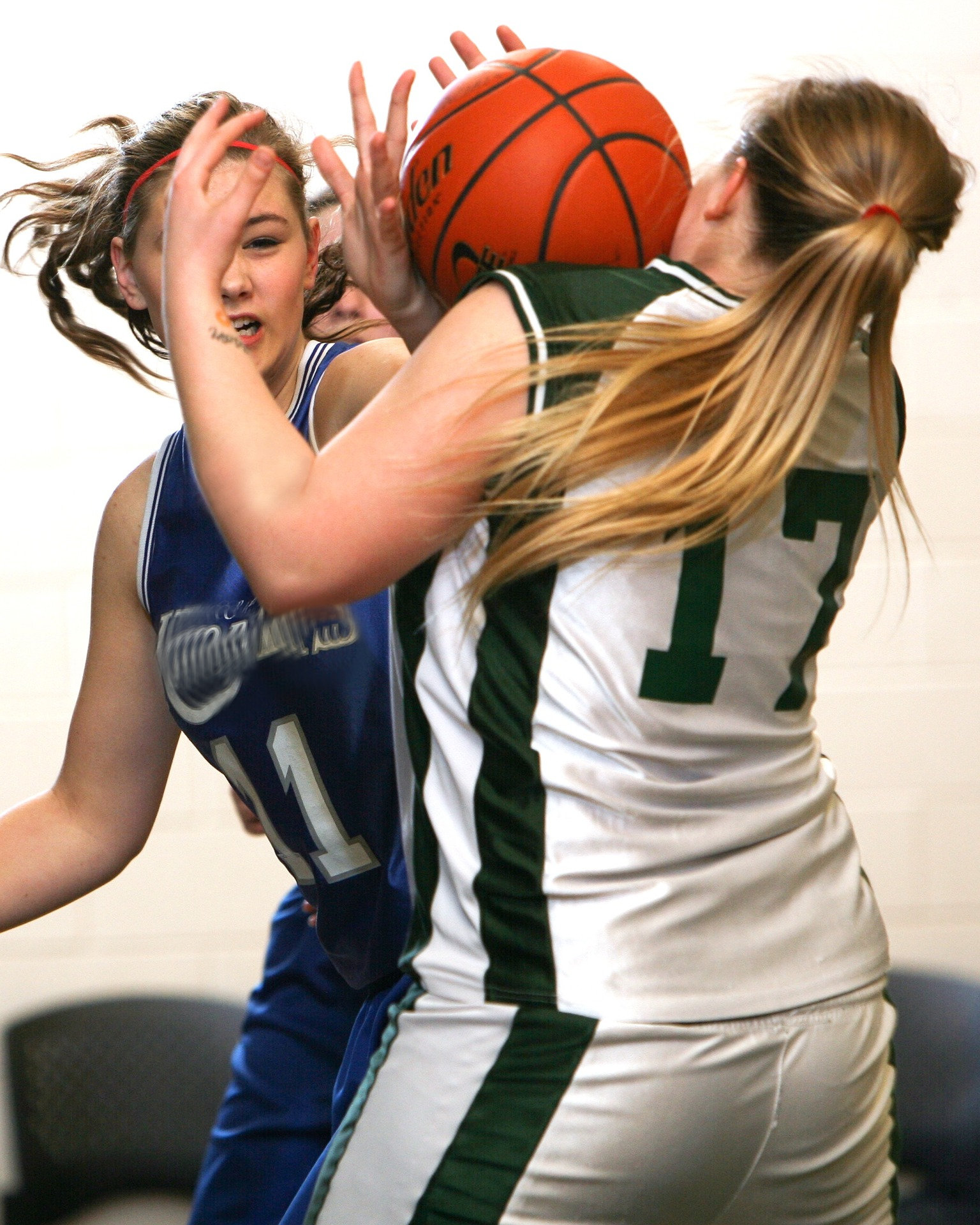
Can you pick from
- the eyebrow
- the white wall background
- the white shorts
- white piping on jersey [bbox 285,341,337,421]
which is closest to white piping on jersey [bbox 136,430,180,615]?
white piping on jersey [bbox 285,341,337,421]

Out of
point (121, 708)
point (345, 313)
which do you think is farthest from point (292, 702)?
point (345, 313)

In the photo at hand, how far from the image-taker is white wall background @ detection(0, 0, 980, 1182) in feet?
8.00

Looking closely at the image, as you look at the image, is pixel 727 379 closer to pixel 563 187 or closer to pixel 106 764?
pixel 563 187

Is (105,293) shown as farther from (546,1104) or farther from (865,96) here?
(546,1104)

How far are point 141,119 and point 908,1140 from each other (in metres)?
2.16

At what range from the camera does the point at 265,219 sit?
1395 mm

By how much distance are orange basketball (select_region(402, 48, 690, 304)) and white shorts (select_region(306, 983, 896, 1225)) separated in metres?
0.58

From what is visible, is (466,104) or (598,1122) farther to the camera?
(466,104)

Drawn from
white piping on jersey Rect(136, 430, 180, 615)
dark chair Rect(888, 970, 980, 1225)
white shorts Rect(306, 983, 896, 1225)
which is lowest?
dark chair Rect(888, 970, 980, 1225)

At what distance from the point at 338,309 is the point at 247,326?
691 mm

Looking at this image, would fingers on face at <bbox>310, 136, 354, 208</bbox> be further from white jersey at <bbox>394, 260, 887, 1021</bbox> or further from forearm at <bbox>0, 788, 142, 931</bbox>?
forearm at <bbox>0, 788, 142, 931</bbox>

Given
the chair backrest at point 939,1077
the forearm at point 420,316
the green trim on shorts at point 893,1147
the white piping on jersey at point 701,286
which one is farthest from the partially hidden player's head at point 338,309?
the chair backrest at point 939,1077

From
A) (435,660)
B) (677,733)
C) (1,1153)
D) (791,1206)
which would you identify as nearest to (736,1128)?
(791,1206)

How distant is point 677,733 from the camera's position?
3.05 feet
